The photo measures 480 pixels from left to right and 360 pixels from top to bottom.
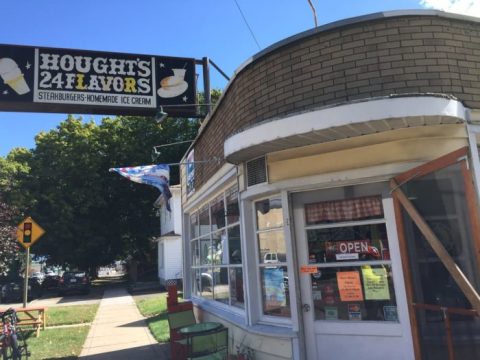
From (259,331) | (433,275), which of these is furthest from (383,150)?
(259,331)

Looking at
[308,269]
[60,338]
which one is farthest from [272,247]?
[60,338]

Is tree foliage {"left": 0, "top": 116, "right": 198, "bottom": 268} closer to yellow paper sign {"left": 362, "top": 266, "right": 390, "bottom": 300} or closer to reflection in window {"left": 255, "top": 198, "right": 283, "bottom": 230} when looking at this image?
reflection in window {"left": 255, "top": 198, "right": 283, "bottom": 230}

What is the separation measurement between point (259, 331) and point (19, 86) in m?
6.35

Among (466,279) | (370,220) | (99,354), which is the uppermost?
(370,220)

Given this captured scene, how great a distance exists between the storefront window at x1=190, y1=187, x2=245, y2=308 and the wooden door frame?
2.89 meters

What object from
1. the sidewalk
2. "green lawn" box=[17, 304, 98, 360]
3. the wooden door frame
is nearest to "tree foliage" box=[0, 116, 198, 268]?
"green lawn" box=[17, 304, 98, 360]

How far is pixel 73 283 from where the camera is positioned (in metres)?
27.7

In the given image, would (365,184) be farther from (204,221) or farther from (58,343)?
(58,343)

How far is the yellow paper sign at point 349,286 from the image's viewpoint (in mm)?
5227

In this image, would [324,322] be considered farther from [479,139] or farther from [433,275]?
[479,139]

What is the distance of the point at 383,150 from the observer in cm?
502

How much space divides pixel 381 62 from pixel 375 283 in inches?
94.3

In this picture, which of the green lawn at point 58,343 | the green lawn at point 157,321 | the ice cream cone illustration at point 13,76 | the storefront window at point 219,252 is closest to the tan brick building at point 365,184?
the storefront window at point 219,252

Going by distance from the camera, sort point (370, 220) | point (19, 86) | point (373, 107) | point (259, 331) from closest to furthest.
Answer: point (373, 107) → point (370, 220) → point (259, 331) → point (19, 86)
